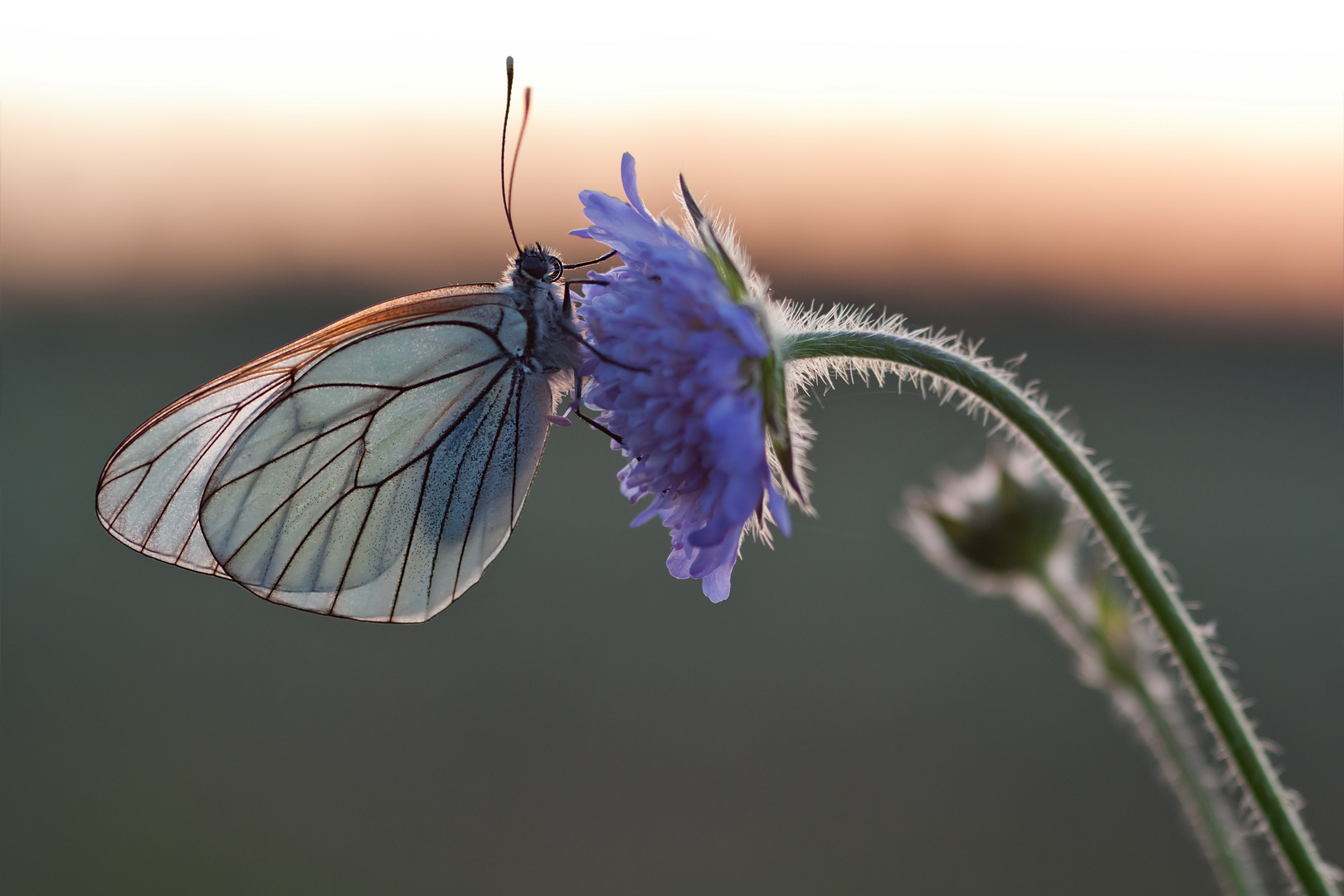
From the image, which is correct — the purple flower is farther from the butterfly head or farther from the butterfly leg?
the butterfly head

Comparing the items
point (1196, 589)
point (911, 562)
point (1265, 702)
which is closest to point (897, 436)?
point (911, 562)

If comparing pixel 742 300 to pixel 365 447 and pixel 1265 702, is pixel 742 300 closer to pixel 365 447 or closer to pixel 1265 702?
pixel 365 447

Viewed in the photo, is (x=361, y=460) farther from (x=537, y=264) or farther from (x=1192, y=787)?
(x=1192, y=787)

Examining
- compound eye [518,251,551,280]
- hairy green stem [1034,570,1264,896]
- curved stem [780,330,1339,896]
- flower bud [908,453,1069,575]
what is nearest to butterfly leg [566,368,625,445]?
compound eye [518,251,551,280]

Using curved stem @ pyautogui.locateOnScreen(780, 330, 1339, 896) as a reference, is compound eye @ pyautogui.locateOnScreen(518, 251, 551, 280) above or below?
above

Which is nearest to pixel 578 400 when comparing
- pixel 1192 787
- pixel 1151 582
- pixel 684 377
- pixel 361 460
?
pixel 684 377

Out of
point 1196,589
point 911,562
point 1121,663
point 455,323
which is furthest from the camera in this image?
point 911,562
